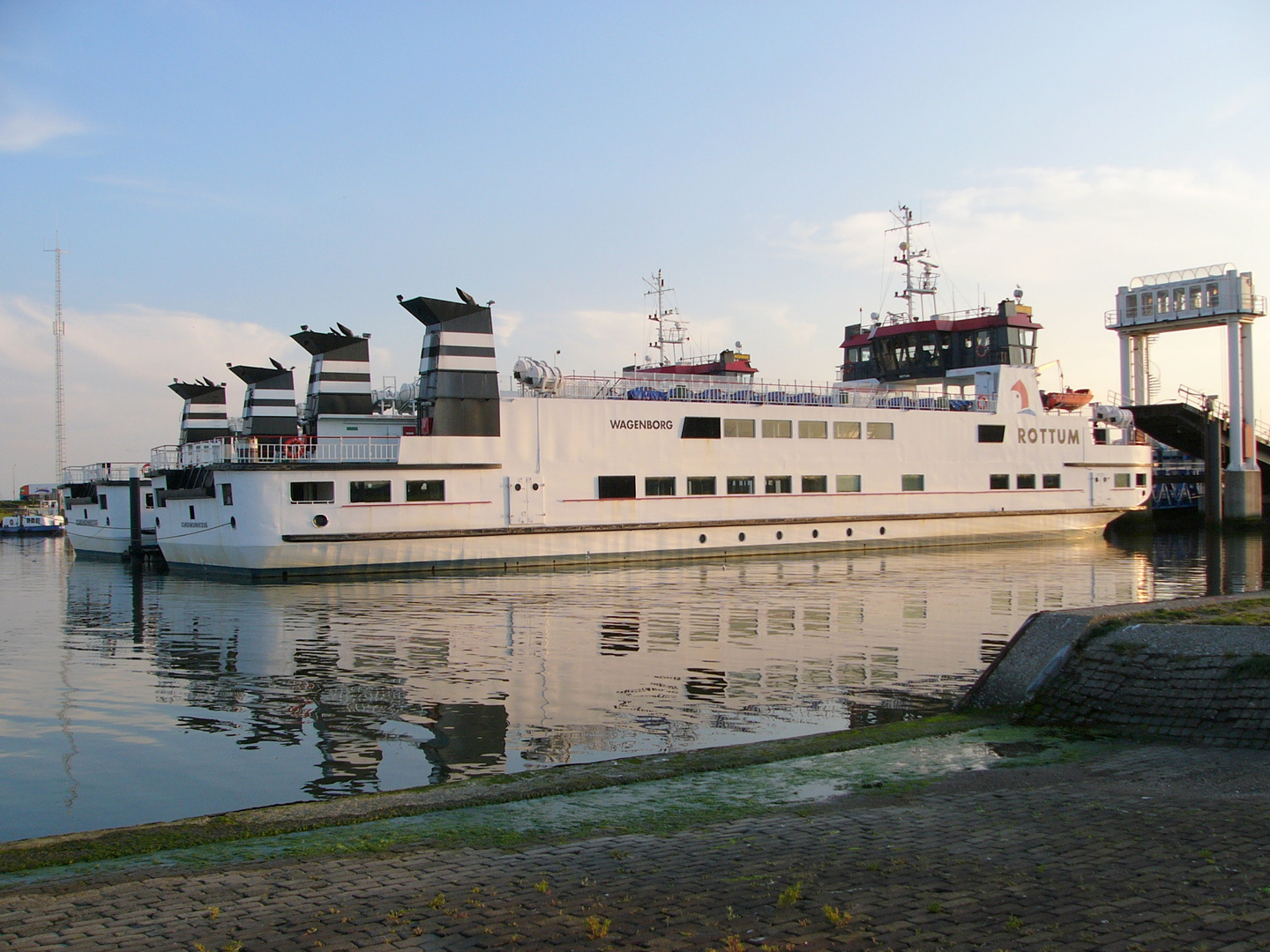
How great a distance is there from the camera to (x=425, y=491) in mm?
29781

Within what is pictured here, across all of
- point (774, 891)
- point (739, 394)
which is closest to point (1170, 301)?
point (739, 394)

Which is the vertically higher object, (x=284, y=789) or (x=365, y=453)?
(x=365, y=453)

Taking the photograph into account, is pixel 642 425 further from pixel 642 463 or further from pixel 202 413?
pixel 202 413

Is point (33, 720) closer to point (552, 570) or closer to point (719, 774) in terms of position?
point (719, 774)

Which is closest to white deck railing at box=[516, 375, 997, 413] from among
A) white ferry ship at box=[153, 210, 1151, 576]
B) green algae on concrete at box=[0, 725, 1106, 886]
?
white ferry ship at box=[153, 210, 1151, 576]

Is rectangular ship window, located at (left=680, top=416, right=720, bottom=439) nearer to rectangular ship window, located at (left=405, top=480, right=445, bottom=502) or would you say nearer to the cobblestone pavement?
rectangular ship window, located at (left=405, top=480, right=445, bottom=502)

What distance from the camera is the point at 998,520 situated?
41.1 m

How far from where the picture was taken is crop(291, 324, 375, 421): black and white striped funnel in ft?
112

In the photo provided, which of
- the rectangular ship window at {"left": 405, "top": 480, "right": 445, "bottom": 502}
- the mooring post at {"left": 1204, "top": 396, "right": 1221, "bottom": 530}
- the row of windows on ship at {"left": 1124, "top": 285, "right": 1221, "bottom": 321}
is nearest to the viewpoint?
the rectangular ship window at {"left": 405, "top": 480, "right": 445, "bottom": 502}

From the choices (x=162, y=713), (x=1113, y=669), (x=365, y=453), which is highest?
(x=365, y=453)

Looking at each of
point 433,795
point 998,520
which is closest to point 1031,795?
point 433,795

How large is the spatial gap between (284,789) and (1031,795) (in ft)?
19.4

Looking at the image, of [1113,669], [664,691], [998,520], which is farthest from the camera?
[998,520]

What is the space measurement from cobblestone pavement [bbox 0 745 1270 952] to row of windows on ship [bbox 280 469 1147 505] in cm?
2351
